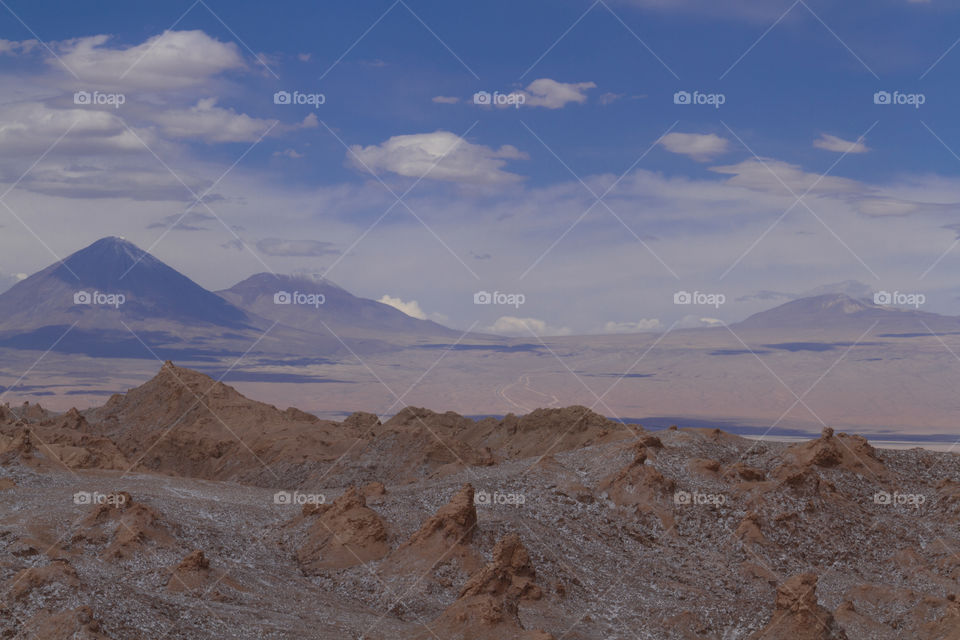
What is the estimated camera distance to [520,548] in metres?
28.0

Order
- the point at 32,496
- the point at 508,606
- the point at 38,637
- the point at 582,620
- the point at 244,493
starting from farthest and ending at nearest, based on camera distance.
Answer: the point at 244,493 → the point at 32,496 → the point at 582,620 → the point at 508,606 → the point at 38,637

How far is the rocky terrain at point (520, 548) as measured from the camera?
77.2 feet

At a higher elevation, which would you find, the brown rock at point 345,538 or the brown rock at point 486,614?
the brown rock at point 345,538

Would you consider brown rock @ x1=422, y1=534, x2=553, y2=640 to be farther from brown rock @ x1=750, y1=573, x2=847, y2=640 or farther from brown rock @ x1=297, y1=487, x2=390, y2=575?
brown rock @ x1=750, y1=573, x2=847, y2=640

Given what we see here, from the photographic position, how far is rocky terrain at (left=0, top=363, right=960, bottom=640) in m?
23.5

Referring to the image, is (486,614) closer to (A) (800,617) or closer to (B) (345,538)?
(A) (800,617)

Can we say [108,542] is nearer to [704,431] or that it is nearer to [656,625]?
[656,625]

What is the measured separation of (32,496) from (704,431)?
26938mm

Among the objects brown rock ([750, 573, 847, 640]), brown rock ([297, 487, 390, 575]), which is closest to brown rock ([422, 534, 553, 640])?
brown rock ([297, 487, 390, 575])

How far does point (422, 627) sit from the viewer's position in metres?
23.9

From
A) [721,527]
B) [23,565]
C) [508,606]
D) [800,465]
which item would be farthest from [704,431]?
[23,565]

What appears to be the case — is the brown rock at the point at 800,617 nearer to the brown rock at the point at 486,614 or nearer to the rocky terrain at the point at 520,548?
the rocky terrain at the point at 520,548

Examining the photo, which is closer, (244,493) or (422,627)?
(422,627)

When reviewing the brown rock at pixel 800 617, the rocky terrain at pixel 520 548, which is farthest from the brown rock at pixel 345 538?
the brown rock at pixel 800 617
